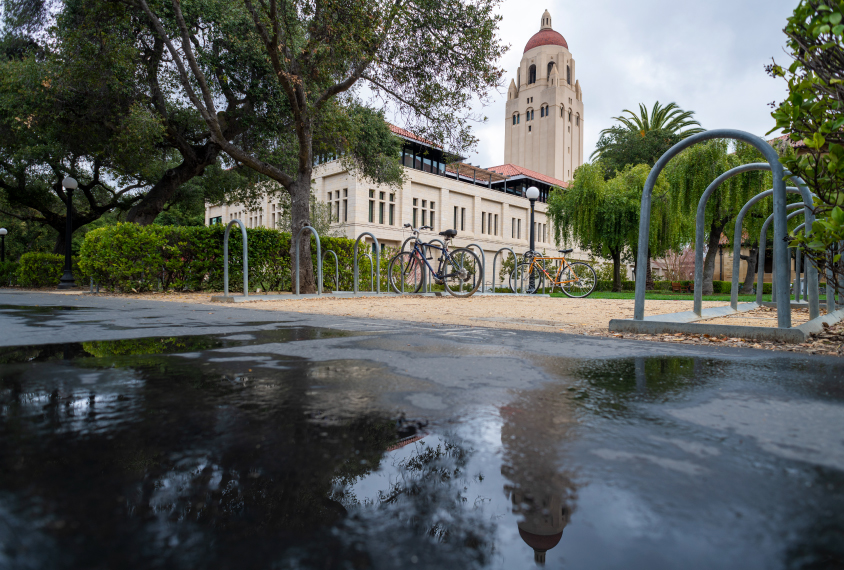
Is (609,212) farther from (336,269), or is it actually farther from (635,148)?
(635,148)

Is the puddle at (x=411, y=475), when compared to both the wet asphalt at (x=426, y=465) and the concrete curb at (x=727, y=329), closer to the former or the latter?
the wet asphalt at (x=426, y=465)

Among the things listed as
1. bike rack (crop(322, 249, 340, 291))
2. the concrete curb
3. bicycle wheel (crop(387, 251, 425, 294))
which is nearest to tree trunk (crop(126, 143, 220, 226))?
bike rack (crop(322, 249, 340, 291))

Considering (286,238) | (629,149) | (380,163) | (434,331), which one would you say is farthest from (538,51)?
(434,331)

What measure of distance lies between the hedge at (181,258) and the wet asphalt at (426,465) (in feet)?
38.0

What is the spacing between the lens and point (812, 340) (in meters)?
3.76

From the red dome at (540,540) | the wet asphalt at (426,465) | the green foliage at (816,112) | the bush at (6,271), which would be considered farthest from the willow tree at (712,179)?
the bush at (6,271)

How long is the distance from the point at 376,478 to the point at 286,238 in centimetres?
1463

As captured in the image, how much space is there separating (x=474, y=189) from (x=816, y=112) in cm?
4173

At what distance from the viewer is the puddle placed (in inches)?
34.6

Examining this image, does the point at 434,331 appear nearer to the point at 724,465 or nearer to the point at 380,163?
the point at 724,465

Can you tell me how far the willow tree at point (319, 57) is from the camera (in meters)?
11.1

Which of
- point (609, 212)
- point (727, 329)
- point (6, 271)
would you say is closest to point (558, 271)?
point (727, 329)

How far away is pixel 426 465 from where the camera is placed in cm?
129

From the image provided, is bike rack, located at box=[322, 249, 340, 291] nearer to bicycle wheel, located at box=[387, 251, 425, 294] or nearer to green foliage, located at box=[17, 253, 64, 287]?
bicycle wheel, located at box=[387, 251, 425, 294]
